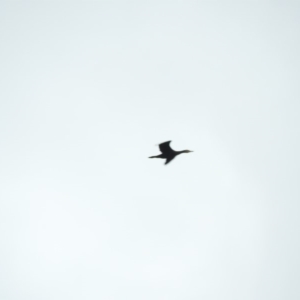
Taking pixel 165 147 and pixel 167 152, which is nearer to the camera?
pixel 165 147

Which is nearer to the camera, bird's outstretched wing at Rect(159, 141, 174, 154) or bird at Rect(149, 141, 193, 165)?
bird's outstretched wing at Rect(159, 141, 174, 154)

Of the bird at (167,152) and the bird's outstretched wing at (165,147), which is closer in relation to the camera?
the bird's outstretched wing at (165,147)

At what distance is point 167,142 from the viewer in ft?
105
